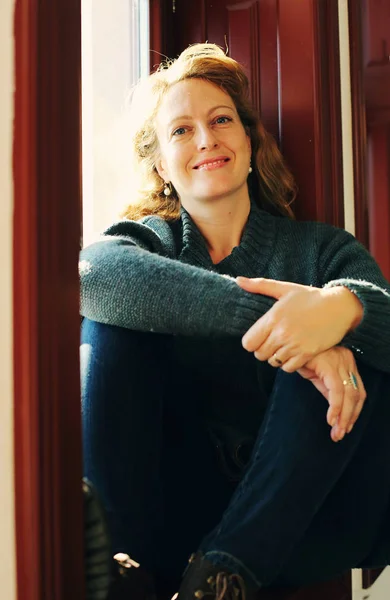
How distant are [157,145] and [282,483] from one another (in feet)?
3.04

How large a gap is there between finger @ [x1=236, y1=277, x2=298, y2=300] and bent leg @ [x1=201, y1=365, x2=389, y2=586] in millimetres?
128

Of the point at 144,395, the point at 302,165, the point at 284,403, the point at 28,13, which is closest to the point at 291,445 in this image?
the point at 284,403

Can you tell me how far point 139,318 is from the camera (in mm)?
1049

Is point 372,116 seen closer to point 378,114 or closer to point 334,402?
point 378,114

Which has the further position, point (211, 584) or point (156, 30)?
point (156, 30)

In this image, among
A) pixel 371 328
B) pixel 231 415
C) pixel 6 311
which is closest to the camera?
pixel 6 311

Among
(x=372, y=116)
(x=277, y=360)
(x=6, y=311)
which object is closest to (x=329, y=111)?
(x=372, y=116)

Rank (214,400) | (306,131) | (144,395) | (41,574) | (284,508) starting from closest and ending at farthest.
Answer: (41,574) < (284,508) < (144,395) < (214,400) < (306,131)

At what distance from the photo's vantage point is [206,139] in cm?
146

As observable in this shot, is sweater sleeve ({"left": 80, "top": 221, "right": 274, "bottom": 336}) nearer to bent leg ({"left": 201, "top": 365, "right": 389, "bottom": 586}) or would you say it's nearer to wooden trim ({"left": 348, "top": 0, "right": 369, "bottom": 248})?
bent leg ({"left": 201, "top": 365, "right": 389, "bottom": 586})

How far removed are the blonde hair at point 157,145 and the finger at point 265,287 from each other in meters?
0.52

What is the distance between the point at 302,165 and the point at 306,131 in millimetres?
84

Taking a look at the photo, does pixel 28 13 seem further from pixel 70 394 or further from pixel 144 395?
pixel 144 395

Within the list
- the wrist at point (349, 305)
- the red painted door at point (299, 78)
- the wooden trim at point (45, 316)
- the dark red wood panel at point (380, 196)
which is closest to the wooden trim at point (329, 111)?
the red painted door at point (299, 78)
